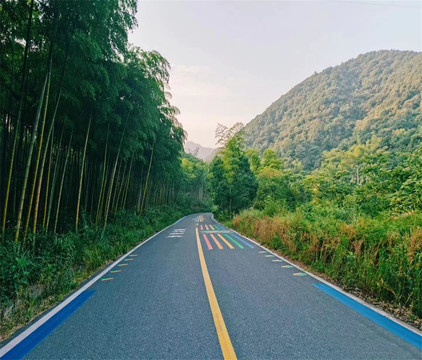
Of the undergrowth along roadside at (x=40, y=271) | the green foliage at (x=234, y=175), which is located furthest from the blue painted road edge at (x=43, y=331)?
the green foliage at (x=234, y=175)

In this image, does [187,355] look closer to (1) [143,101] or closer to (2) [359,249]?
(2) [359,249]

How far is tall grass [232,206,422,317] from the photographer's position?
11.0ft

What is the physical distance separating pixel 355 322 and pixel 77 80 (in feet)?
21.6

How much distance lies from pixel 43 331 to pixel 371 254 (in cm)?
488

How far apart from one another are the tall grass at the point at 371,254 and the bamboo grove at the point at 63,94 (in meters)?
6.06

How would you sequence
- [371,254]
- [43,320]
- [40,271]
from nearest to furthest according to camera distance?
[43,320] → [371,254] → [40,271]

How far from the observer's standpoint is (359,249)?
4367 mm

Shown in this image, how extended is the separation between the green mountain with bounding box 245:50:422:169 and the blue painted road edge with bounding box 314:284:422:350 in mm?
A: 34863

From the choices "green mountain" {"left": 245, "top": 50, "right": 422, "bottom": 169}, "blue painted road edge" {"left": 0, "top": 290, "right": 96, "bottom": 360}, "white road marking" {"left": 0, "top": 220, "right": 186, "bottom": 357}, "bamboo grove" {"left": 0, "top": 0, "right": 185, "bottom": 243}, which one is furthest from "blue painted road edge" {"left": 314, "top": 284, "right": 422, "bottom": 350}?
"green mountain" {"left": 245, "top": 50, "right": 422, "bottom": 169}

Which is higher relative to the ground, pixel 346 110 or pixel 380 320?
pixel 346 110

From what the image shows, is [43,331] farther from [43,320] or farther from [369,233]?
[369,233]

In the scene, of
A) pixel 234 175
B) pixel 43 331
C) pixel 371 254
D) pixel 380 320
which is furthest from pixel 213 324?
pixel 234 175

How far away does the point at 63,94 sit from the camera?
556 cm

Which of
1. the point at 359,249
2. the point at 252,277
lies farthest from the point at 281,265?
the point at 359,249
